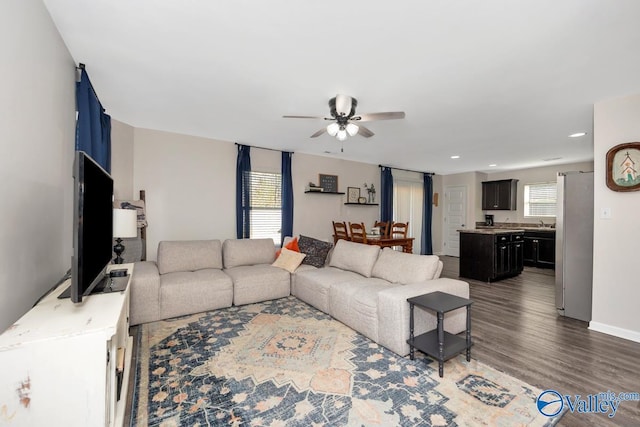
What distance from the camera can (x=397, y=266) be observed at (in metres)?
3.12

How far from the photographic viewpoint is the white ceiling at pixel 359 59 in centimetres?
168

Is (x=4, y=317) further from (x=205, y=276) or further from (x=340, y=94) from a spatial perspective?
(x=340, y=94)

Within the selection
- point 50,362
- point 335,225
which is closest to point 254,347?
point 50,362

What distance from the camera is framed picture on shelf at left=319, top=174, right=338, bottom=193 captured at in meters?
5.97

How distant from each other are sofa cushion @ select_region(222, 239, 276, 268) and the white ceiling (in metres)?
1.74

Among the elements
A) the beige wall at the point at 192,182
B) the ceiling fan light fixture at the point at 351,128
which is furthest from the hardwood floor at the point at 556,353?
the beige wall at the point at 192,182

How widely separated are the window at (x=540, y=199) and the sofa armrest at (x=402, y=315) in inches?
240

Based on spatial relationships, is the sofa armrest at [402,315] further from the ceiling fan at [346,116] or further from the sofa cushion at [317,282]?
the ceiling fan at [346,116]

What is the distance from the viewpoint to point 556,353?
2.43m

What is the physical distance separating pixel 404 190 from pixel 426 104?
478 centimetres

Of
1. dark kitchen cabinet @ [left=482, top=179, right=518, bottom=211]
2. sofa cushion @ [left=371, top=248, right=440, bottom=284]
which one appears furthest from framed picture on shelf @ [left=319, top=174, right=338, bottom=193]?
dark kitchen cabinet @ [left=482, top=179, right=518, bottom=211]

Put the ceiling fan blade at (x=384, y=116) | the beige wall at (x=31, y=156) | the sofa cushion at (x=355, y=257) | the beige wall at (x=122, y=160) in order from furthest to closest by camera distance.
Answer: the beige wall at (x=122, y=160) < the sofa cushion at (x=355, y=257) < the ceiling fan blade at (x=384, y=116) < the beige wall at (x=31, y=156)

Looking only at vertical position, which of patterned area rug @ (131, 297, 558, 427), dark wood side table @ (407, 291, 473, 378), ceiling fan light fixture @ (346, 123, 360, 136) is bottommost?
patterned area rug @ (131, 297, 558, 427)

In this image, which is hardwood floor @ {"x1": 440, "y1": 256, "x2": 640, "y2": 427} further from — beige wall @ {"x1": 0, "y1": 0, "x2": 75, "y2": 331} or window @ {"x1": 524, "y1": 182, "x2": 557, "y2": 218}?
window @ {"x1": 524, "y1": 182, "x2": 557, "y2": 218}
